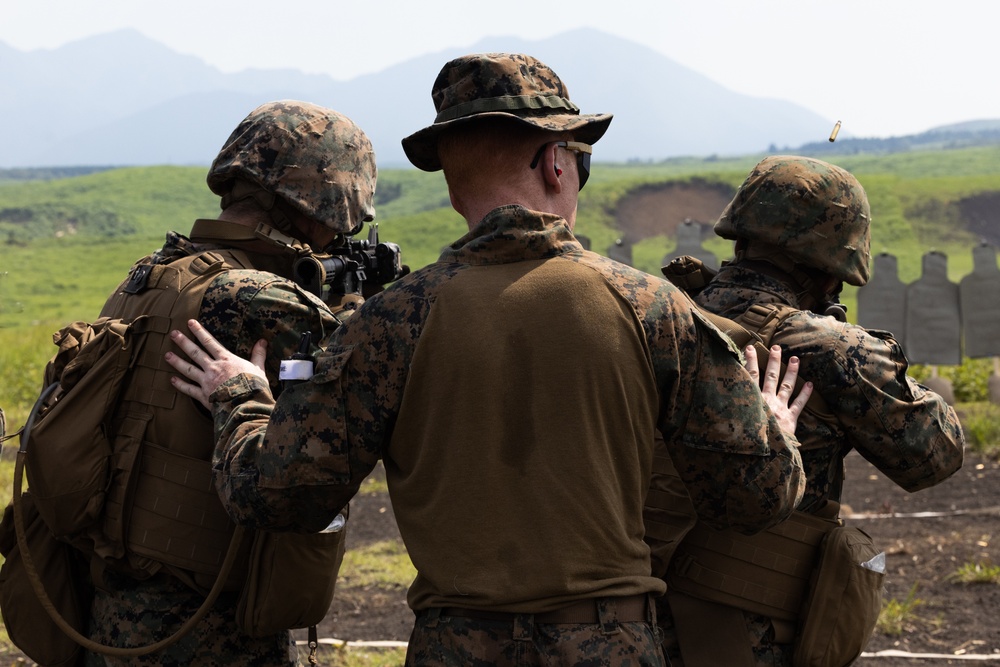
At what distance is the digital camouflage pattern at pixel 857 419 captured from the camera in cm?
276

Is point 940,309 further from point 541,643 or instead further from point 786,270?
point 541,643

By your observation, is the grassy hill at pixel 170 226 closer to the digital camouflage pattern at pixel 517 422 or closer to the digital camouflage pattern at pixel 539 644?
the digital camouflage pattern at pixel 517 422

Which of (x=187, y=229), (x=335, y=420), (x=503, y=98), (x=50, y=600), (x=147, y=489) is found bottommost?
(x=187, y=229)

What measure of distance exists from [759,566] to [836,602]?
0.21 meters

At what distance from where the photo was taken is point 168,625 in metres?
2.81

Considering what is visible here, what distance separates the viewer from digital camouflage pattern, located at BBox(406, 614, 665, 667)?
2.07 m

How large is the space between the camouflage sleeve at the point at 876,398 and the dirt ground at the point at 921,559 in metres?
2.77

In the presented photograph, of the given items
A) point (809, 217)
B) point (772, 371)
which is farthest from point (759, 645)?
point (809, 217)

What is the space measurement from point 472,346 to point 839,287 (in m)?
1.66

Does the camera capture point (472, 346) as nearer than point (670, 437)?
Yes

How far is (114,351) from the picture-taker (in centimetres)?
276

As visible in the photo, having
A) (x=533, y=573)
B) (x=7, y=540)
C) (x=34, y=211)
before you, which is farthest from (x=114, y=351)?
(x=34, y=211)

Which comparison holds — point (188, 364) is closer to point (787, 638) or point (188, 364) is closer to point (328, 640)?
point (787, 638)

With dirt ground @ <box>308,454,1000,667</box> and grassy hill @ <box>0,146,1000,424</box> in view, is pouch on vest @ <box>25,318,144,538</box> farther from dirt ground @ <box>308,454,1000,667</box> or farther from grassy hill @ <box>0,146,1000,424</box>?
grassy hill @ <box>0,146,1000,424</box>
